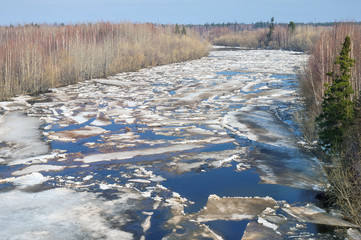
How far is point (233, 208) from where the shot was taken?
20.2ft

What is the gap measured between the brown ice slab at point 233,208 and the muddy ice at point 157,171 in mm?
15

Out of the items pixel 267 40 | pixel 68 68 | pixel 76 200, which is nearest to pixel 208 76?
pixel 68 68

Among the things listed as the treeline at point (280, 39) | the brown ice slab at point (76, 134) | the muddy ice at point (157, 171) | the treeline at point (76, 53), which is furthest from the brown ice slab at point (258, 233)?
the treeline at point (280, 39)

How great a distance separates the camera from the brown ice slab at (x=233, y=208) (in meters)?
5.89

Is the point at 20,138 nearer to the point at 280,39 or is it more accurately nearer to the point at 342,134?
the point at 342,134

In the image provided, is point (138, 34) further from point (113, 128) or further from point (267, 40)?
point (267, 40)

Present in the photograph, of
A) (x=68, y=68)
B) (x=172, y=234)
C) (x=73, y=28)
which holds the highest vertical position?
(x=73, y=28)

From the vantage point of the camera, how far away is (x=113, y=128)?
1091 centimetres

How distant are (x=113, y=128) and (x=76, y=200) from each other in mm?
4703

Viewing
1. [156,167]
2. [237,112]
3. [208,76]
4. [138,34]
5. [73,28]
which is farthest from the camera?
[138,34]

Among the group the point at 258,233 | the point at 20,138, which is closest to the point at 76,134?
the point at 20,138

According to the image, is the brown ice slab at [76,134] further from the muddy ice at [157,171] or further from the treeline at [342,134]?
the treeline at [342,134]

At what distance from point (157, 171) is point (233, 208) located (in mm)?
2024

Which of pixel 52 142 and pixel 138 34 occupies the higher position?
pixel 138 34
